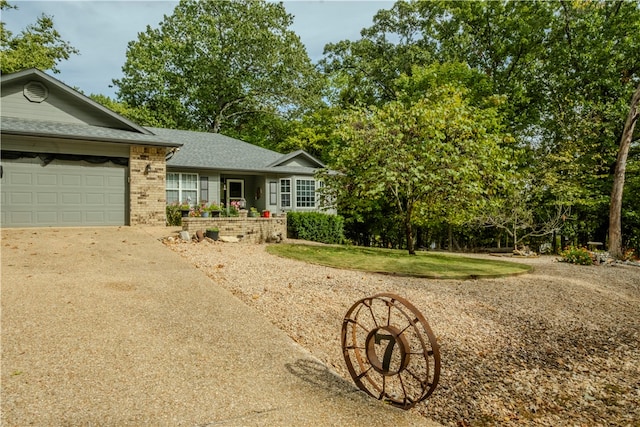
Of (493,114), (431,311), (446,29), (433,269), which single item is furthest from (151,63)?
(431,311)

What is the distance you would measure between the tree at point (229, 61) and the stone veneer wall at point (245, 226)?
59.0 feet

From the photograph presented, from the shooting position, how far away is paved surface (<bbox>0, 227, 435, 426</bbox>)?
2.82 m

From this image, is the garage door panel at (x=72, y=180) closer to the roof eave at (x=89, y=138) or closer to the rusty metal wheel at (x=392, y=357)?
the roof eave at (x=89, y=138)

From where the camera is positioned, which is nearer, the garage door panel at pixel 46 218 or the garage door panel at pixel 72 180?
the garage door panel at pixel 46 218

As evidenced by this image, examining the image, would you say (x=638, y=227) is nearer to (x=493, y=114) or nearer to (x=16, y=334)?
(x=493, y=114)

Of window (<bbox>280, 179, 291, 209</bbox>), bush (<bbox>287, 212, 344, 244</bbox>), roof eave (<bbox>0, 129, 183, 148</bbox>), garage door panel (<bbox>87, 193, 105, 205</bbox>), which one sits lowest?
bush (<bbox>287, 212, 344, 244</bbox>)

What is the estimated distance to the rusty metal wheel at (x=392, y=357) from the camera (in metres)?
2.98

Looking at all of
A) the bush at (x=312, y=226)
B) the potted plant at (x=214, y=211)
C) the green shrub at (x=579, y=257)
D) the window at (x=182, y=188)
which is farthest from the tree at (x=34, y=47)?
the green shrub at (x=579, y=257)

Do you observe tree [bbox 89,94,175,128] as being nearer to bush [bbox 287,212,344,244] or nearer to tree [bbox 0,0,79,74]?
tree [bbox 0,0,79,74]

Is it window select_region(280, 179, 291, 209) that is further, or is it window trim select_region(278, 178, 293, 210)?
window select_region(280, 179, 291, 209)

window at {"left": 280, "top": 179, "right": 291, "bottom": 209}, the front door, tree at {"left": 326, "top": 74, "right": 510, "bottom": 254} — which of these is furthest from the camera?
window at {"left": 280, "top": 179, "right": 291, "bottom": 209}

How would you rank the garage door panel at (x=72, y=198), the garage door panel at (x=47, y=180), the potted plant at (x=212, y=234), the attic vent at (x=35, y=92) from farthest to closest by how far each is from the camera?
the attic vent at (x=35, y=92)
the garage door panel at (x=72, y=198)
the potted plant at (x=212, y=234)
the garage door panel at (x=47, y=180)

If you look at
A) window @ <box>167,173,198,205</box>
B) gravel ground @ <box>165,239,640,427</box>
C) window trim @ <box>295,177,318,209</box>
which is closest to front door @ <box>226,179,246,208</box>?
window @ <box>167,173,198,205</box>

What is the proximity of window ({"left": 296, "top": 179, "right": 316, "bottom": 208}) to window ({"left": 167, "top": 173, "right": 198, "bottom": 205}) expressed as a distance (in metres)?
5.19
